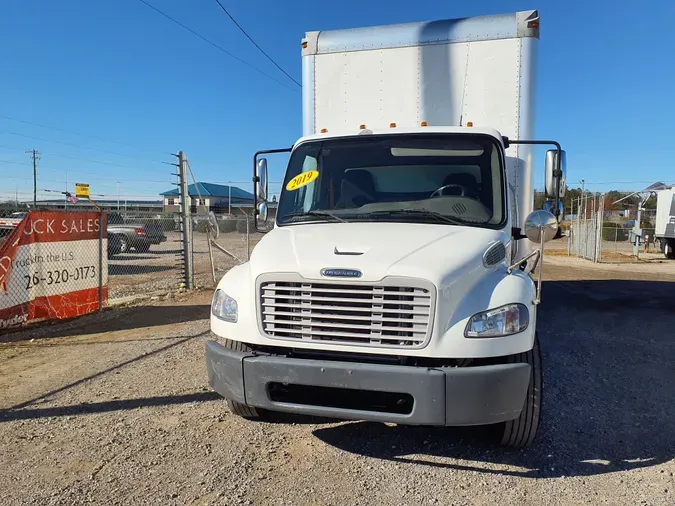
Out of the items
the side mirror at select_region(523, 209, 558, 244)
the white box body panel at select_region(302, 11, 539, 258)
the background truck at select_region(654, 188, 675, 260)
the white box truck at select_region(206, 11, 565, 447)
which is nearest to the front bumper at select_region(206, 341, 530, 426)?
the white box truck at select_region(206, 11, 565, 447)

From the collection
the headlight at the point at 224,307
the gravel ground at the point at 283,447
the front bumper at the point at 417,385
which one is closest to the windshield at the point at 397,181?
the headlight at the point at 224,307

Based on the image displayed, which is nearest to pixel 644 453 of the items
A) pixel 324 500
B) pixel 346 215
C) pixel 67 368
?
pixel 324 500

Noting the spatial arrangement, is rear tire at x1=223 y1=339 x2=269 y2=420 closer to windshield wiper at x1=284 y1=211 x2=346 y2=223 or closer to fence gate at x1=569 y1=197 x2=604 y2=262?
windshield wiper at x1=284 y1=211 x2=346 y2=223

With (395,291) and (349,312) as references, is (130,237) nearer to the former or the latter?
(349,312)

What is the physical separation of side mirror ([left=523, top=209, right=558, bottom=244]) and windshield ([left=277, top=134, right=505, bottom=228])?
0.24 meters

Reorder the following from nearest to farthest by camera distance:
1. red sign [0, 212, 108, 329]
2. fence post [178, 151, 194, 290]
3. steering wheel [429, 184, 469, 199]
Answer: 1. steering wheel [429, 184, 469, 199]
2. red sign [0, 212, 108, 329]
3. fence post [178, 151, 194, 290]

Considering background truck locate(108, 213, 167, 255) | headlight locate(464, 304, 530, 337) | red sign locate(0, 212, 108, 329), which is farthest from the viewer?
background truck locate(108, 213, 167, 255)

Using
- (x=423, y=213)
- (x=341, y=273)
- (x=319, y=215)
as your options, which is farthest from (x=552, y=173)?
(x=341, y=273)

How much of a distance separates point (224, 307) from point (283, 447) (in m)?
1.09

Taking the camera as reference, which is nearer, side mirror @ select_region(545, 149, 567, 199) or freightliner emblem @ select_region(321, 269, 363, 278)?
freightliner emblem @ select_region(321, 269, 363, 278)

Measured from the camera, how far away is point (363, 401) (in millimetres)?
3391

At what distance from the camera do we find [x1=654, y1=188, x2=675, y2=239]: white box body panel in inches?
899

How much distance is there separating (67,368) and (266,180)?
9.43ft

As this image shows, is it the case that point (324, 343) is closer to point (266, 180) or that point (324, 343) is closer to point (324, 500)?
point (324, 500)
